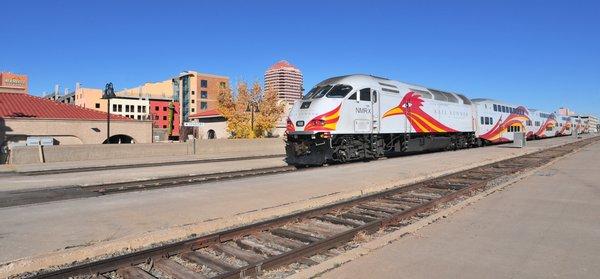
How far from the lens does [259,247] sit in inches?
237

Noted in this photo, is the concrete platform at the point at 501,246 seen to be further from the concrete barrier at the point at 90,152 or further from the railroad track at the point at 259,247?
the concrete barrier at the point at 90,152

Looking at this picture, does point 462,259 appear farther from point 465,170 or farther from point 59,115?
point 59,115

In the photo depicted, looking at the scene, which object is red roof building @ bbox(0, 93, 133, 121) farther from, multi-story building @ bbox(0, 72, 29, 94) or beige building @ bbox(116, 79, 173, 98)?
beige building @ bbox(116, 79, 173, 98)

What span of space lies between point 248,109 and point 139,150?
2571cm

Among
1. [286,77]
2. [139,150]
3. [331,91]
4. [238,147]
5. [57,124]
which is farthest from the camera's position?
[286,77]

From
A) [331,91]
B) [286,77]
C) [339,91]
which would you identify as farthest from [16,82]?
[286,77]

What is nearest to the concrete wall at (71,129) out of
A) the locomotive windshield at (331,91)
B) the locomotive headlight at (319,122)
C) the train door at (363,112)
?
the locomotive windshield at (331,91)

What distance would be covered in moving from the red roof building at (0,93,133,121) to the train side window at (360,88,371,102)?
1096 inches

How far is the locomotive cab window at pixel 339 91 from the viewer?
57.7 ft

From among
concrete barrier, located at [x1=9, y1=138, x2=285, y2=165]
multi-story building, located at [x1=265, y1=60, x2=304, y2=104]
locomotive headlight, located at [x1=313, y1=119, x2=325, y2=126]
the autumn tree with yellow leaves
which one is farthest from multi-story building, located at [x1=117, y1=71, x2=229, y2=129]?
locomotive headlight, located at [x1=313, y1=119, x2=325, y2=126]

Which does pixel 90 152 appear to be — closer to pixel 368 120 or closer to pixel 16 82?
pixel 368 120

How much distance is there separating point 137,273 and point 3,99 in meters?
40.0

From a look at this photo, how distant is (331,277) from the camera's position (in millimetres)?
4703

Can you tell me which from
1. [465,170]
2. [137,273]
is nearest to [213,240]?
[137,273]
